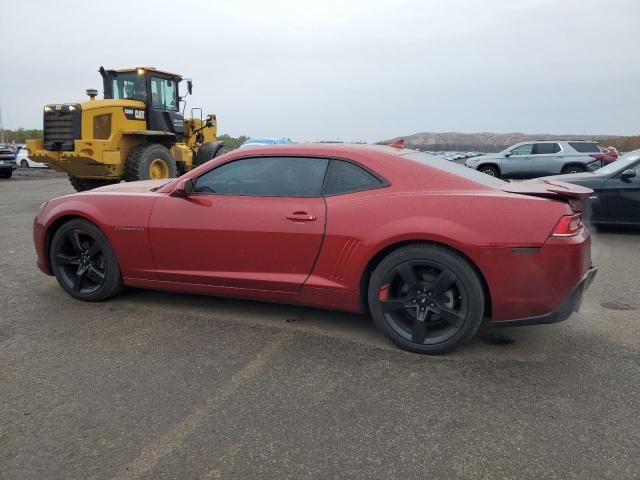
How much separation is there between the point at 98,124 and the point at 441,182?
951 centimetres

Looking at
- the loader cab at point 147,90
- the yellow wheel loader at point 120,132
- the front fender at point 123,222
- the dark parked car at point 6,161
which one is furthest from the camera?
the dark parked car at point 6,161

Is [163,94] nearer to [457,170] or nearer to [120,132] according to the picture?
[120,132]

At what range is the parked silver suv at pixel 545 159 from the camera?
53.6ft

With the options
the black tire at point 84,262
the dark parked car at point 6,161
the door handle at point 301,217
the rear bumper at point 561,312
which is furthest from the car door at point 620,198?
the dark parked car at point 6,161

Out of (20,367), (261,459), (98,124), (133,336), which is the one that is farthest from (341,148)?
(98,124)

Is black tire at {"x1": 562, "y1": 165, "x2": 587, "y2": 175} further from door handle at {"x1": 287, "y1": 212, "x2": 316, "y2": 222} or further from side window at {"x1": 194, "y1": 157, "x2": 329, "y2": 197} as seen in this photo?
door handle at {"x1": 287, "y1": 212, "x2": 316, "y2": 222}

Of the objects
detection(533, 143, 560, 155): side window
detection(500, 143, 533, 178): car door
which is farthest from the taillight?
detection(533, 143, 560, 155): side window

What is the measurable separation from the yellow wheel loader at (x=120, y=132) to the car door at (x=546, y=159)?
11086 mm

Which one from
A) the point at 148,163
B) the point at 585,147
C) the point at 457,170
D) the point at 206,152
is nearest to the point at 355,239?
the point at 457,170

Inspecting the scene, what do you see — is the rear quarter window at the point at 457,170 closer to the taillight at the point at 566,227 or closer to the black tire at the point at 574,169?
the taillight at the point at 566,227

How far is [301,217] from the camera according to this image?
3650 millimetres

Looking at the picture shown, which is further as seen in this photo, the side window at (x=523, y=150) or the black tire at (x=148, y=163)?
the side window at (x=523, y=150)

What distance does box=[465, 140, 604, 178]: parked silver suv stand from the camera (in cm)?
1635

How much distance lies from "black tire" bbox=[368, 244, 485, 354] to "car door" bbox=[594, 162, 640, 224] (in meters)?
5.63
